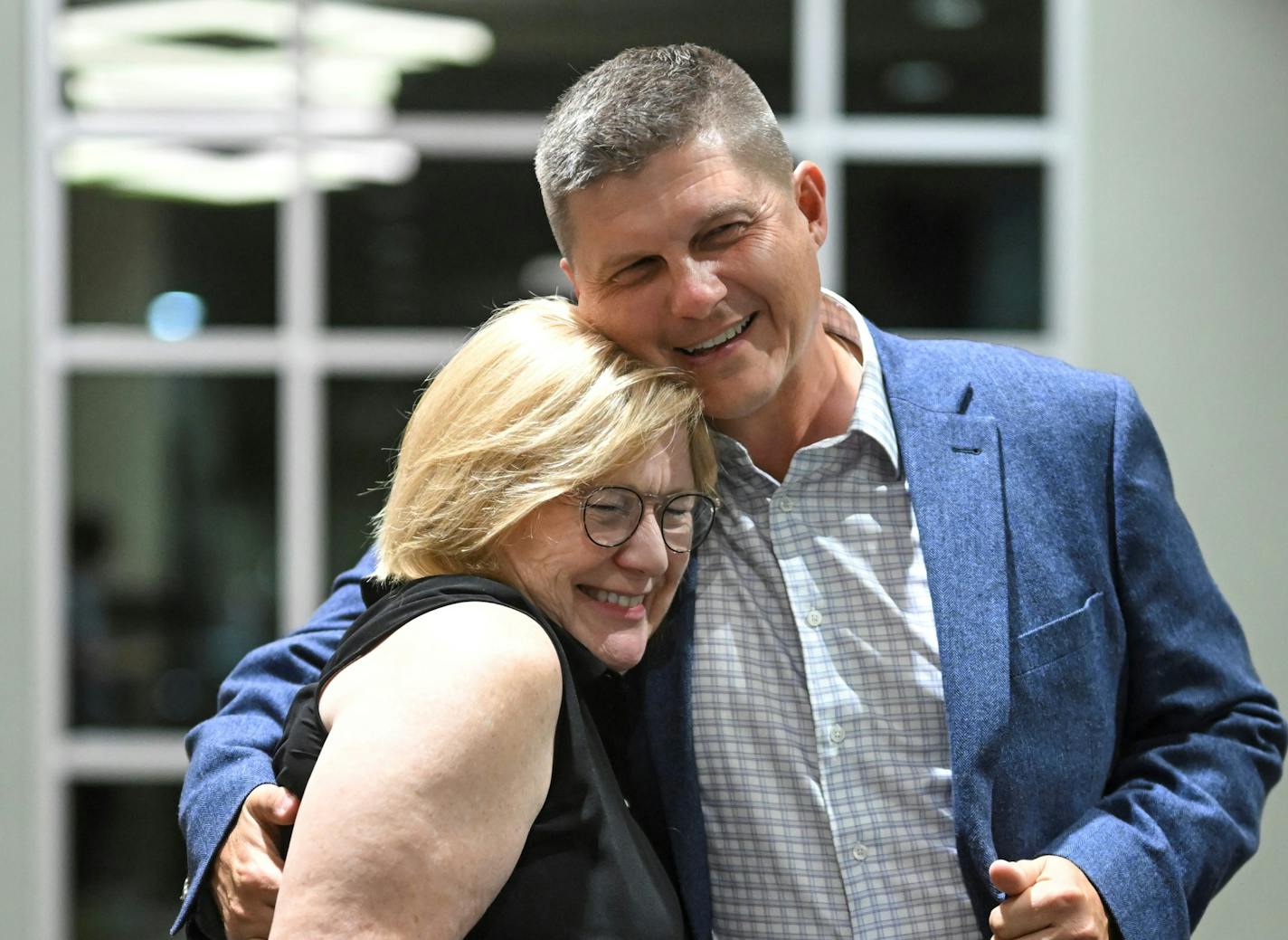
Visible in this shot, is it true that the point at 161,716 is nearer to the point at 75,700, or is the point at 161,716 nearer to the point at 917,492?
the point at 75,700

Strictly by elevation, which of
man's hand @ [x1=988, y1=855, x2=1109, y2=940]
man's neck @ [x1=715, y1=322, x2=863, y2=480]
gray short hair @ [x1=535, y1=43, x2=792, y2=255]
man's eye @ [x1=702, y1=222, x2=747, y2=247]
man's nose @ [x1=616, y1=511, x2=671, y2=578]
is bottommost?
man's hand @ [x1=988, y1=855, x2=1109, y2=940]

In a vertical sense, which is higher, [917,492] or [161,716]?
[917,492]

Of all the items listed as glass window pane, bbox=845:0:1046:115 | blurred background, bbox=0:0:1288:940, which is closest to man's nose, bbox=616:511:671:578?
blurred background, bbox=0:0:1288:940

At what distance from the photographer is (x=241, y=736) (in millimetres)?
1718

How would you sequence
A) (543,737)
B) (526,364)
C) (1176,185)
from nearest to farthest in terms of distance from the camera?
(543,737)
(526,364)
(1176,185)

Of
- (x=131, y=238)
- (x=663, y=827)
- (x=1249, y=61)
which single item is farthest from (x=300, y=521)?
(x=1249, y=61)

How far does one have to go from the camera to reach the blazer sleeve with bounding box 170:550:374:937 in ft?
5.33

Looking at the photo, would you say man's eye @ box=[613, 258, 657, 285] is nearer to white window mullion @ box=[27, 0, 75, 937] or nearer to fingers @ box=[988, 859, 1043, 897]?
fingers @ box=[988, 859, 1043, 897]

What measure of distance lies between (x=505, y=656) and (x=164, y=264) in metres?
2.96

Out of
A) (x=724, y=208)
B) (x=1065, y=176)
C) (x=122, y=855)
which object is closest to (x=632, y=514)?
(x=724, y=208)

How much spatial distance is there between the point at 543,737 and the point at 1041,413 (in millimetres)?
813

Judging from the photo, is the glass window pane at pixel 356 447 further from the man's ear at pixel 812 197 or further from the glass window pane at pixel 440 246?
the man's ear at pixel 812 197

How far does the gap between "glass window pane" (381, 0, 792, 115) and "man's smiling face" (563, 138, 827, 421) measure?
230 cm

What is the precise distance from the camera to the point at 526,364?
1538 mm
